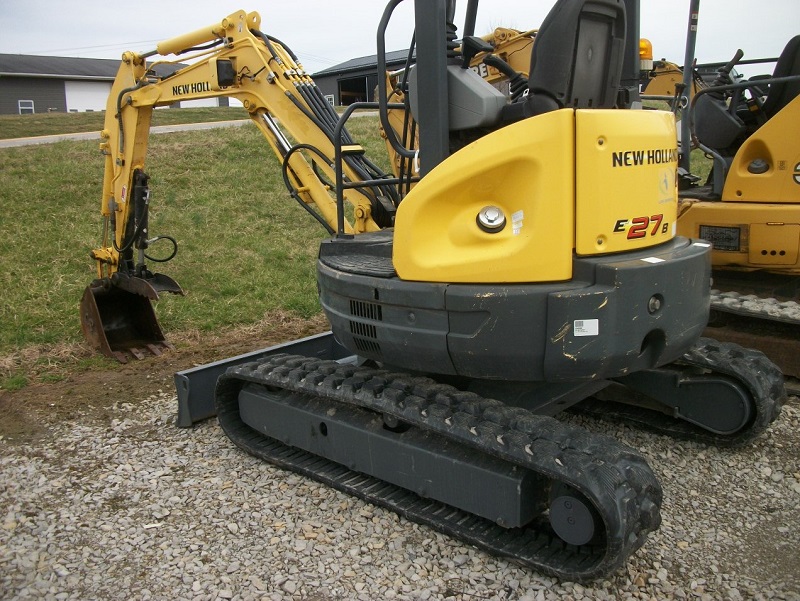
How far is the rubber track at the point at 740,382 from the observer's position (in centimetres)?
425

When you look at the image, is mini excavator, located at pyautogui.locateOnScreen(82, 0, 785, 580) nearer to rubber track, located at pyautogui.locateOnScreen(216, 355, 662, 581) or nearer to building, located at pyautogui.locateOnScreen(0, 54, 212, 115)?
rubber track, located at pyautogui.locateOnScreen(216, 355, 662, 581)

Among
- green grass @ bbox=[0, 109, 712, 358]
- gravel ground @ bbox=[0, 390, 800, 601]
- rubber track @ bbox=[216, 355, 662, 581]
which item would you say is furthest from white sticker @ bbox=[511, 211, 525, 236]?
green grass @ bbox=[0, 109, 712, 358]

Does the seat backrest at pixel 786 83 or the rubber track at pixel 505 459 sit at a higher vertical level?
the seat backrest at pixel 786 83

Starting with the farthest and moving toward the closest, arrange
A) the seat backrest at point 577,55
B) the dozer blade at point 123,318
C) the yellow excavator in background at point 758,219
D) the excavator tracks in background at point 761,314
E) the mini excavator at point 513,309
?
the dozer blade at point 123,318, the yellow excavator in background at point 758,219, the excavator tracks in background at point 761,314, the seat backrest at point 577,55, the mini excavator at point 513,309

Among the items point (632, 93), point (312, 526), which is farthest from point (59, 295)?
point (632, 93)

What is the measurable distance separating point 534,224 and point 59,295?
597 cm

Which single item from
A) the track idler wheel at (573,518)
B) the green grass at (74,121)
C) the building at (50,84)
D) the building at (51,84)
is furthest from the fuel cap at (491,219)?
the building at (50,84)

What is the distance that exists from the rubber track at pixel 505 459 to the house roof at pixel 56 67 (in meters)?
39.4

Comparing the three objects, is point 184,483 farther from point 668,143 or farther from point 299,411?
point 668,143

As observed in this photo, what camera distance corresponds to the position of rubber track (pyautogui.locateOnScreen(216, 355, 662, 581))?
2992mm

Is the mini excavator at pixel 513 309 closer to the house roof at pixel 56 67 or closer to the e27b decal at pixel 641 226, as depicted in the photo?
the e27b decal at pixel 641 226

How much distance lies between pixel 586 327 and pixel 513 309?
11.8 inches

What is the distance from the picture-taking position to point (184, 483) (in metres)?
4.08

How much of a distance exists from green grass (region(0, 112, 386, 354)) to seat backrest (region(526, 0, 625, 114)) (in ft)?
14.7
